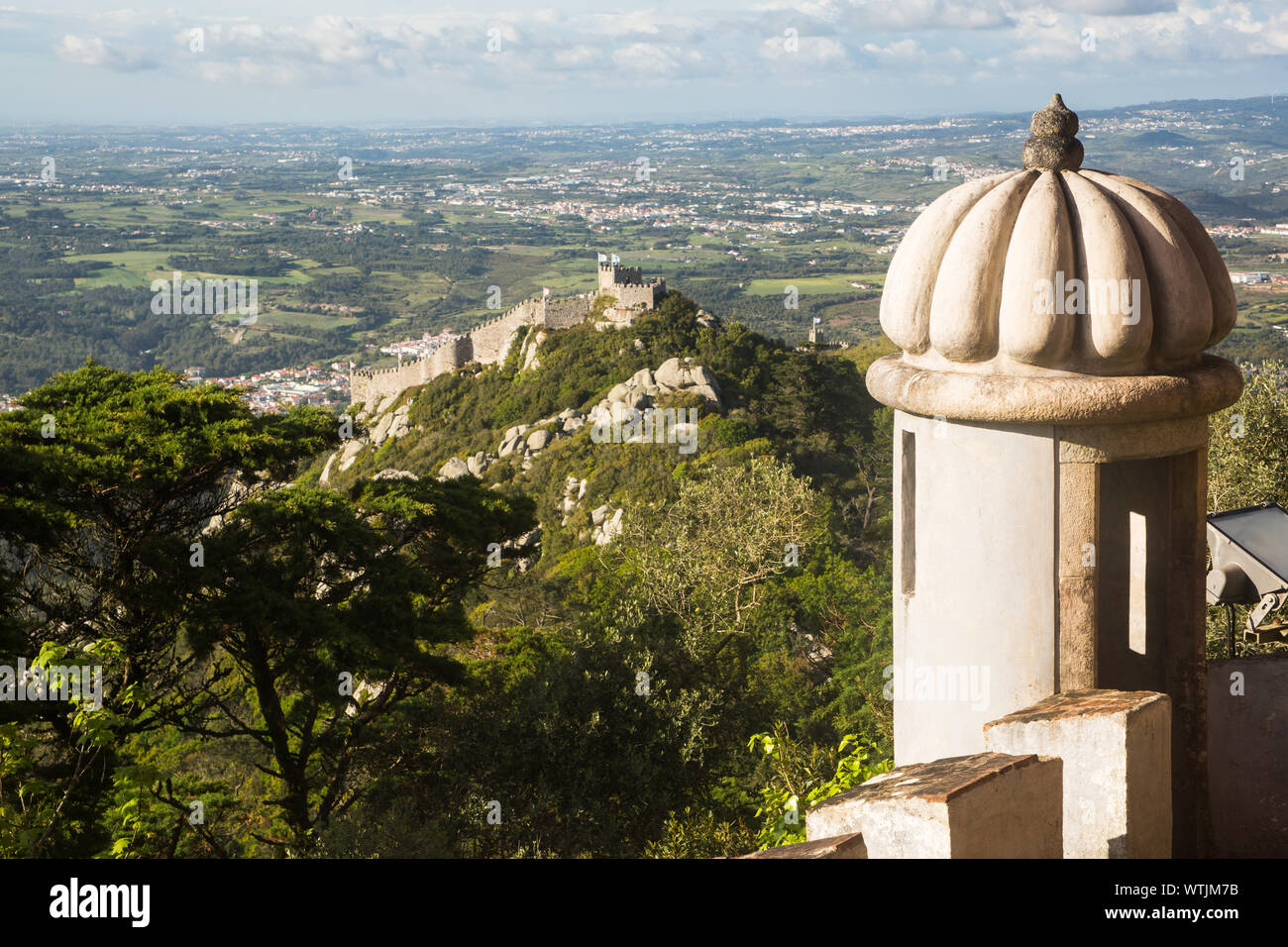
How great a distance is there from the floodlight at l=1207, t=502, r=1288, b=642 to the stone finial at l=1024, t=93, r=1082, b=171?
2.98 m

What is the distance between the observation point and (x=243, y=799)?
51.0 ft

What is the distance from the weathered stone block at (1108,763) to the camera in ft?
12.8

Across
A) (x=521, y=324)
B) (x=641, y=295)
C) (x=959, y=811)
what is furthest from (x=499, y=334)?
(x=959, y=811)

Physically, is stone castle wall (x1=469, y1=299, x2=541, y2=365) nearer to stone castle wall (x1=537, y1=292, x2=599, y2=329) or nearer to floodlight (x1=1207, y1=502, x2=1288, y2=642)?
stone castle wall (x1=537, y1=292, x2=599, y2=329)

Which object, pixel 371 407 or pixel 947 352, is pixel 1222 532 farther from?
pixel 371 407

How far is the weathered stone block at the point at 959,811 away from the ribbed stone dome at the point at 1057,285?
1505mm

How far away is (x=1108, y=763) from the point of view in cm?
393

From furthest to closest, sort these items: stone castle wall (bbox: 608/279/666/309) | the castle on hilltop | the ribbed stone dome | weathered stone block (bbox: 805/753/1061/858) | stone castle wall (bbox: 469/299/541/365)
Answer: stone castle wall (bbox: 469/299/541/365) < the castle on hilltop < stone castle wall (bbox: 608/279/666/309) < the ribbed stone dome < weathered stone block (bbox: 805/753/1061/858)

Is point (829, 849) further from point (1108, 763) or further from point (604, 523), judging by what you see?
point (604, 523)

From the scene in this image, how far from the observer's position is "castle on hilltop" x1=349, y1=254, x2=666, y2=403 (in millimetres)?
59625

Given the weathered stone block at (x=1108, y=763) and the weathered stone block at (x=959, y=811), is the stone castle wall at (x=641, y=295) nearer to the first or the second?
the weathered stone block at (x=1108, y=763)

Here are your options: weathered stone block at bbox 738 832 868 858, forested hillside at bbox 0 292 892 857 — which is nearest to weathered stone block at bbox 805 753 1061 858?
weathered stone block at bbox 738 832 868 858

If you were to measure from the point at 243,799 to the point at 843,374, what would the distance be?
4000 cm
